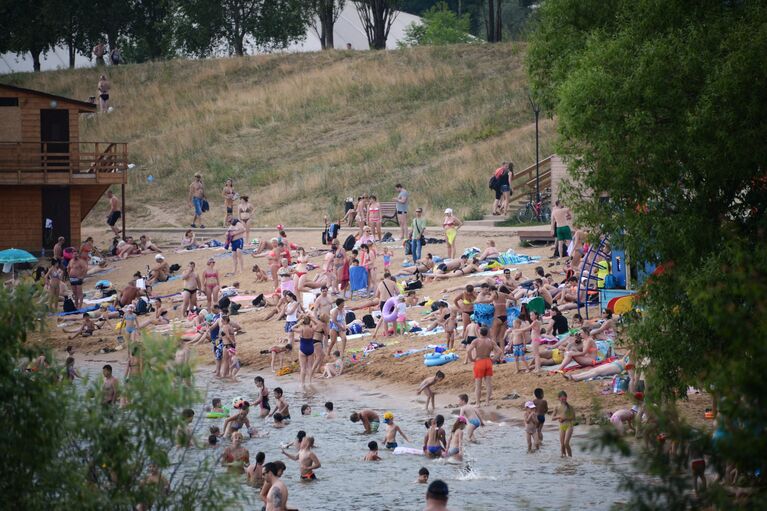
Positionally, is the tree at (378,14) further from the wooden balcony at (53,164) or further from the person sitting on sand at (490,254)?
the person sitting on sand at (490,254)

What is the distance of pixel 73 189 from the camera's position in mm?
35406

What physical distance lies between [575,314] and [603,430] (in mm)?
15303

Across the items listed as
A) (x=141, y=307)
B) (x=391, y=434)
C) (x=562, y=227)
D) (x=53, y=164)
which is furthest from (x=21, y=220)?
(x=391, y=434)

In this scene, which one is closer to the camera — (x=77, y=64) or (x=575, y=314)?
(x=575, y=314)

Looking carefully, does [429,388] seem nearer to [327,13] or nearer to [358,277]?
[358,277]

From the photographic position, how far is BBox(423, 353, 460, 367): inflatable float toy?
72.3ft

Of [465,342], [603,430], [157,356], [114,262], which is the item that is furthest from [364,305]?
[603,430]

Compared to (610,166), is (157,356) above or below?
below

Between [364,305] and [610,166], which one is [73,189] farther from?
[610,166]

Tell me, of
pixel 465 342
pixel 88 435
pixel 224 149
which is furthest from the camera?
pixel 224 149

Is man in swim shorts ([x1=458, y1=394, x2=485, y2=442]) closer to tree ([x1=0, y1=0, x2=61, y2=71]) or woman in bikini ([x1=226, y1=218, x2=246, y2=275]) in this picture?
woman in bikini ([x1=226, y1=218, x2=246, y2=275])

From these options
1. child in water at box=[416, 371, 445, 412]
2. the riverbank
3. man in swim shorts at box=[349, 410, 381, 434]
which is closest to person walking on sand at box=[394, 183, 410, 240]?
the riverbank

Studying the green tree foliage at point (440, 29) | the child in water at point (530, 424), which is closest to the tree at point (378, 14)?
the green tree foliage at point (440, 29)

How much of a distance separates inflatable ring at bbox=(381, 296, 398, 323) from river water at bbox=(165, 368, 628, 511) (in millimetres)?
3510
